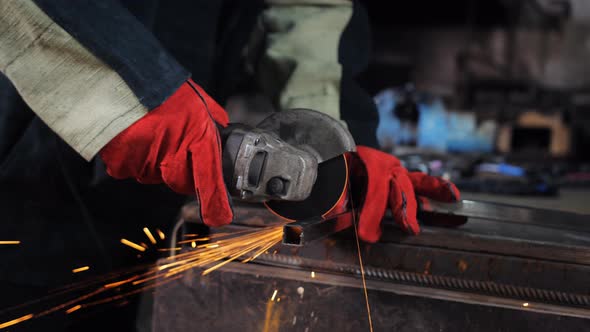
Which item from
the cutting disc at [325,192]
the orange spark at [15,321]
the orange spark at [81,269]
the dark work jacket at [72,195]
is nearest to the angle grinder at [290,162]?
the cutting disc at [325,192]

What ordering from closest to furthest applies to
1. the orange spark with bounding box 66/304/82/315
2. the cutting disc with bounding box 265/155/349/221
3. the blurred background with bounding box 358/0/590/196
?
the cutting disc with bounding box 265/155/349/221
the orange spark with bounding box 66/304/82/315
the blurred background with bounding box 358/0/590/196

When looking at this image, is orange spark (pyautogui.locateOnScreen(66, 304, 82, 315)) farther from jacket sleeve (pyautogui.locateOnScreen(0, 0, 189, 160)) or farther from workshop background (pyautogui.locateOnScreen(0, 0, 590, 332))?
jacket sleeve (pyautogui.locateOnScreen(0, 0, 189, 160))

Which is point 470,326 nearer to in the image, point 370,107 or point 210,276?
point 210,276

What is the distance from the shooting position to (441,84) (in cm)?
511

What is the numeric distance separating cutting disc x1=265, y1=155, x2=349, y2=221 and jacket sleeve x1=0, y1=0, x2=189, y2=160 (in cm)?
30

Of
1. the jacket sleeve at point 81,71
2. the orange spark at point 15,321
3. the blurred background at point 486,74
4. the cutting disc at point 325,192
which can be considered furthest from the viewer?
the blurred background at point 486,74

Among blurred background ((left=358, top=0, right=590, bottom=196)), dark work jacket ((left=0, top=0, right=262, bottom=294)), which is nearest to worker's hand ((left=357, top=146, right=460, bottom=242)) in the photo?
dark work jacket ((left=0, top=0, right=262, bottom=294))

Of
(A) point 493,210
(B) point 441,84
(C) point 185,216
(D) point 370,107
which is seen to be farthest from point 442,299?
(B) point 441,84

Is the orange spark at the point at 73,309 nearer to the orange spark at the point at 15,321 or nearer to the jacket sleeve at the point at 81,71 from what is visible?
the orange spark at the point at 15,321

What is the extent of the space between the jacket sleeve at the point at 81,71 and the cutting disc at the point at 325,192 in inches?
11.9

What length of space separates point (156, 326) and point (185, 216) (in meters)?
0.23

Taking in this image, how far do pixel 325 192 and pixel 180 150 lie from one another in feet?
0.91

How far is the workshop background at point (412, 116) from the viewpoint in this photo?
56.7 inches

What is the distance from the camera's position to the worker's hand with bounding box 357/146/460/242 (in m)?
1.04
